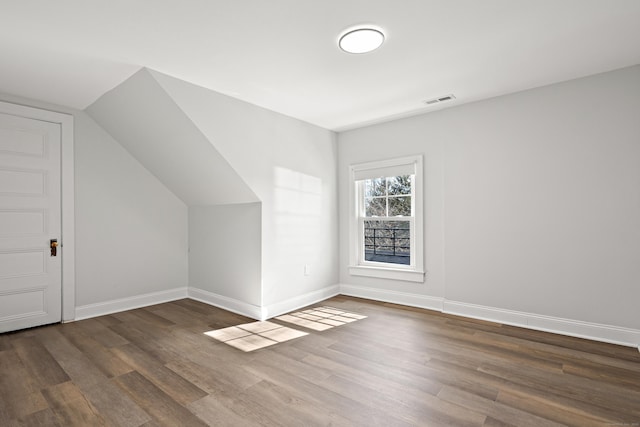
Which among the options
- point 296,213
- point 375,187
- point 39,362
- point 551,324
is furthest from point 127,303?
point 551,324

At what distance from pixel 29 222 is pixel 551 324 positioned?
5.42 meters

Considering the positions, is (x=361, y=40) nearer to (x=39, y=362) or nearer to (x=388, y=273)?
(x=388, y=273)

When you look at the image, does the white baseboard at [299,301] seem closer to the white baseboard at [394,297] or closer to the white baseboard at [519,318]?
the white baseboard at [394,297]

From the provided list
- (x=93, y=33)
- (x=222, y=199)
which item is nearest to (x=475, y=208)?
(x=222, y=199)

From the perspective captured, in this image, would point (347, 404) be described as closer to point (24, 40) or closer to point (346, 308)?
point (346, 308)

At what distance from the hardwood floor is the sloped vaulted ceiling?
5.25 ft

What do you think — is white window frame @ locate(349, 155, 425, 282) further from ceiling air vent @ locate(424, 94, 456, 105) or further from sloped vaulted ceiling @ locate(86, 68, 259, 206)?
sloped vaulted ceiling @ locate(86, 68, 259, 206)

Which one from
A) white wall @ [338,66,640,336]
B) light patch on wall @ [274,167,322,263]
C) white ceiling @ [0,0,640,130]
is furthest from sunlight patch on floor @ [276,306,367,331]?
white ceiling @ [0,0,640,130]

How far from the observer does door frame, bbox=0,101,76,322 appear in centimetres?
366

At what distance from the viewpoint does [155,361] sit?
267 cm

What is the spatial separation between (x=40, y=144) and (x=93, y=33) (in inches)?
76.3

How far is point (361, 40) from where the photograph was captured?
2.41 m

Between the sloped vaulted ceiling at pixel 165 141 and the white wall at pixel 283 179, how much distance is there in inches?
5.0

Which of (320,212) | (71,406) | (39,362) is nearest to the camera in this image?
(71,406)
